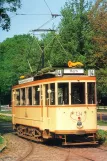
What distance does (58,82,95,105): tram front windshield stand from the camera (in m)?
18.0

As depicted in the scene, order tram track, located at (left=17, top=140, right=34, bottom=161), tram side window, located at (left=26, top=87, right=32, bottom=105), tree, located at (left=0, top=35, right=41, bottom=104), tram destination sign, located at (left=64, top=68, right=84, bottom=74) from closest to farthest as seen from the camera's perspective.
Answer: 1. tram track, located at (left=17, top=140, right=34, bottom=161)
2. tram destination sign, located at (left=64, top=68, right=84, bottom=74)
3. tram side window, located at (left=26, top=87, right=32, bottom=105)
4. tree, located at (left=0, top=35, right=41, bottom=104)

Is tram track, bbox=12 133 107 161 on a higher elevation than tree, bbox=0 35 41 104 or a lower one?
lower

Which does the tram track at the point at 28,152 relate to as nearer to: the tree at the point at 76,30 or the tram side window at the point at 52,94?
the tram side window at the point at 52,94

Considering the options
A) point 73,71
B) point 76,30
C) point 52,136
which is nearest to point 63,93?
point 73,71

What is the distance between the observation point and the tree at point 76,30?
146ft

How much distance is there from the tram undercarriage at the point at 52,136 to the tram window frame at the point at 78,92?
143 centimetres

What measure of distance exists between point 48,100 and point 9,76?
5636 centimetres

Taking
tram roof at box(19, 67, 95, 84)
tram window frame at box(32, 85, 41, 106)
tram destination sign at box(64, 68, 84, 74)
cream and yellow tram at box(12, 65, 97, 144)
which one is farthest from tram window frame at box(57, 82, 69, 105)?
tram window frame at box(32, 85, 41, 106)

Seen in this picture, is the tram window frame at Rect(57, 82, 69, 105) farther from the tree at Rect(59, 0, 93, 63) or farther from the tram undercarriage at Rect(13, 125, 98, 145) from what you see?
the tree at Rect(59, 0, 93, 63)

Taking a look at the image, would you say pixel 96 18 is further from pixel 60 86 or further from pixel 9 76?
pixel 9 76

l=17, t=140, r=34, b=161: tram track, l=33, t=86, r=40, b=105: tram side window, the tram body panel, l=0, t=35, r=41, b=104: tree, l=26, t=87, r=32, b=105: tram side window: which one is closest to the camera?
l=17, t=140, r=34, b=161: tram track

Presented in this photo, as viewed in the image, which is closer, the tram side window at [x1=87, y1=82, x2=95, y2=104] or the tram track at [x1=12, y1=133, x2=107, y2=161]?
the tram track at [x1=12, y1=133, x2=107, y2=161]

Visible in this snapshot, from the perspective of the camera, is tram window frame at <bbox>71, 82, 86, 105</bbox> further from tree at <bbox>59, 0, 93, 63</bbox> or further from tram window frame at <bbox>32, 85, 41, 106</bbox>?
tree at <bbox>59, 0, 93, 63</bbox>

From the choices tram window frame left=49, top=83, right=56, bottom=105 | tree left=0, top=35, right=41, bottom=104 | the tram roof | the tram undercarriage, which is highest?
tree left=0, top=35, right=41, bottom=104
